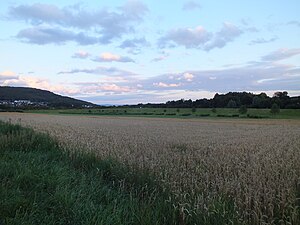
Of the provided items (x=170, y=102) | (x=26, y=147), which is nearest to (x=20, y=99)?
(x=170, y=102)

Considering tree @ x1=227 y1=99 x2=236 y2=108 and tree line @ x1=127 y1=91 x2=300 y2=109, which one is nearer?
tree line @ x1=127 y1=91 x2=300 y2=109

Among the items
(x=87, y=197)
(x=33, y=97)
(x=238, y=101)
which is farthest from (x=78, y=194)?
(x=33, y=97)

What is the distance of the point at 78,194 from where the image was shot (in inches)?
240

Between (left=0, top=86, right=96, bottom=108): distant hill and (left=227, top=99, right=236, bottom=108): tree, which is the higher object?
(left=0, top=86, right=96, bottom=108): distant hill

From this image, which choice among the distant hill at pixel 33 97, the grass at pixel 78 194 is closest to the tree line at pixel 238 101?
the distant hill at pixel 33 97

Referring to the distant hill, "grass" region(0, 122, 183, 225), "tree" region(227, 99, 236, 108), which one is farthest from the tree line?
"grass" region(0, 122, 183, 225)

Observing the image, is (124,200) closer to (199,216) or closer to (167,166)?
(199,216)

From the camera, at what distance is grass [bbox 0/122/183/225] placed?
512 cm

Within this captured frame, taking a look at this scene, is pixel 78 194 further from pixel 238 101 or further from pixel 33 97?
pixel 33 97

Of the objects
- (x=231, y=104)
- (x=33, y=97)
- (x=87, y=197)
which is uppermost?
(x=33, y=97)

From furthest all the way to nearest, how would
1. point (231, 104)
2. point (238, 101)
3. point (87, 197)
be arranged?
point (238, 101) → point (231, 104) → point (87, 197)

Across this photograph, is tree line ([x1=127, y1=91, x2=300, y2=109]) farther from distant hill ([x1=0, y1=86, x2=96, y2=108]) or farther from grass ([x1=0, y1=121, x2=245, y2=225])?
grass ([x1=0, y1=121, x2=245, y2=225])

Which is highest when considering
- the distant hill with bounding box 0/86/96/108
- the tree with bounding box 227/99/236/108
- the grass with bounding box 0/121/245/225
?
the distant hill with bounding box 0/86/96/108

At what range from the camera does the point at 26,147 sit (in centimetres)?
1129
